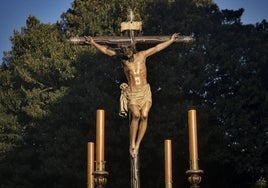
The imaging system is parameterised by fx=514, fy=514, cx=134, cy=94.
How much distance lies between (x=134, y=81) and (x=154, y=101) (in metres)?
10.7

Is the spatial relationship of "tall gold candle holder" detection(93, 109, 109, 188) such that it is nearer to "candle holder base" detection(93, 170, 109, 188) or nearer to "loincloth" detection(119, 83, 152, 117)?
"candle holder base" detection(93, 170, 109, 188)

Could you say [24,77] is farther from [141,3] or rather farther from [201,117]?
[201,117]

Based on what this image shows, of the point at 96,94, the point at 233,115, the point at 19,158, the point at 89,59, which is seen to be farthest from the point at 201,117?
the point at 19,158

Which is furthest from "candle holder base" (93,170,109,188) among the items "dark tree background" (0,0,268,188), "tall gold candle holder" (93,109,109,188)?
"dark tree background" (0,0,268,188)

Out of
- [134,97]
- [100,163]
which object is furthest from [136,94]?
[100,163]

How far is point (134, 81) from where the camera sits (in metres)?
6.37

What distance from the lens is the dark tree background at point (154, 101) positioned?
53.4ft

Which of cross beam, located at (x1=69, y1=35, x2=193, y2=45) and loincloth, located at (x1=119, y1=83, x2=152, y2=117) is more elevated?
cross beam, located at (x1=69, y1=35, x2=193, y2=45)

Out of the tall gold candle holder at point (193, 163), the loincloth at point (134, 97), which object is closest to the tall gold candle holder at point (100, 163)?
the tall gold candle holder at point (193, 163)

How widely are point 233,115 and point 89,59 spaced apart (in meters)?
5.55

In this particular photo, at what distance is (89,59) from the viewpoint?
60.6ft

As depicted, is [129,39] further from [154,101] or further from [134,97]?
[154,101]

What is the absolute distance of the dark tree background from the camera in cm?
1627

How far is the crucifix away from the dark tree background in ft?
28.3
